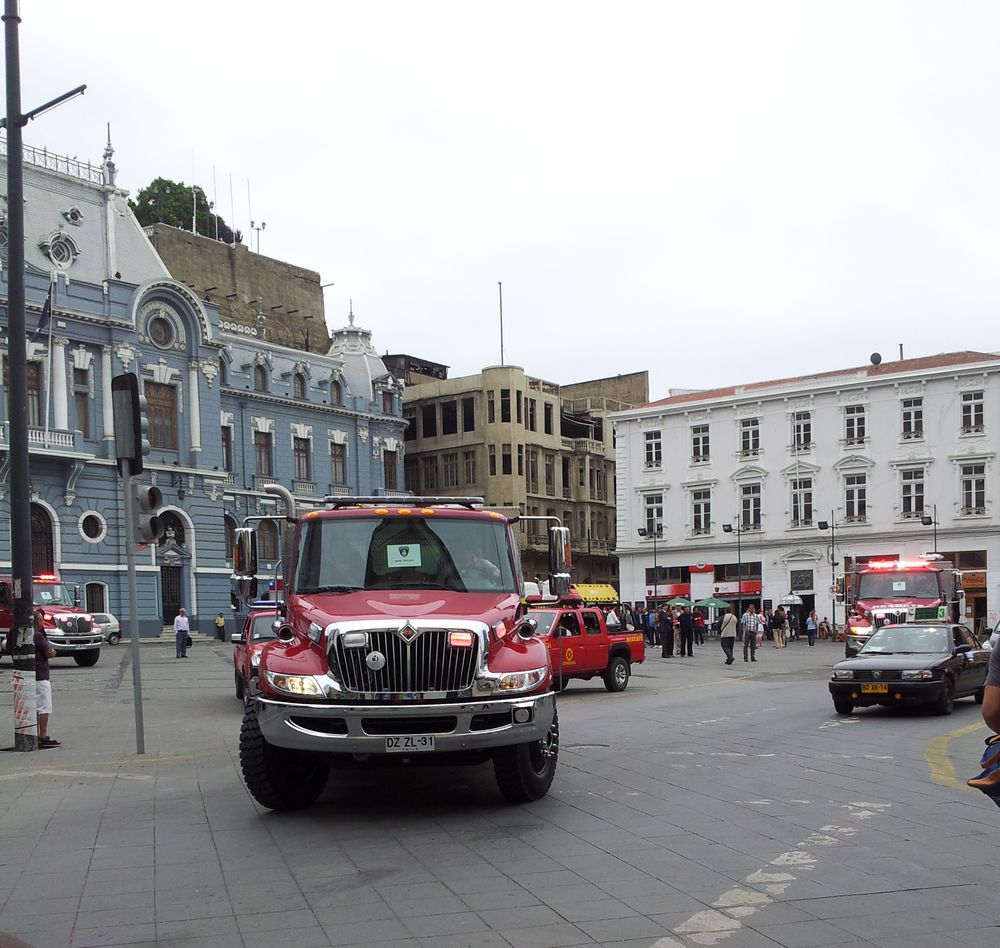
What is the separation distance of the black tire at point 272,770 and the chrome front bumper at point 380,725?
272mm

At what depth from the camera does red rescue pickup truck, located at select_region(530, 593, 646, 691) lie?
22.5 m

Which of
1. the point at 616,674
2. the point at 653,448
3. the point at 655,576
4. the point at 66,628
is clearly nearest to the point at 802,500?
the point at 655,576

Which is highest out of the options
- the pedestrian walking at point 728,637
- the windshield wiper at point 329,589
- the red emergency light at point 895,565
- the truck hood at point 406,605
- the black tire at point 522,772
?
the windshield wiper at point 329,589

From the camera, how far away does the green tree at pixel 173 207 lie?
70.6 meters

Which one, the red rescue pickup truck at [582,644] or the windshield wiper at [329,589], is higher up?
the windshield wiper at [329,589]

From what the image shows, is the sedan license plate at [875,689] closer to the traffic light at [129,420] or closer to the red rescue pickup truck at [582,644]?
the red rescue pickup truck at [582,644]

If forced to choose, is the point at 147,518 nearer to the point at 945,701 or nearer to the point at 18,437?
the point at 18,437

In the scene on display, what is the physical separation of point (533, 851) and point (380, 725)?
1727mm

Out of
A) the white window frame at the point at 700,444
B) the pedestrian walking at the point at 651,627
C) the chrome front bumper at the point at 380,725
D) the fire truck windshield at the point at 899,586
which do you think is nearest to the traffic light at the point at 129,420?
the chrome front bumper at the point at 380,725

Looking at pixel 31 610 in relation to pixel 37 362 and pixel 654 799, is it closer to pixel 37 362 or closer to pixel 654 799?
pixel 654 799

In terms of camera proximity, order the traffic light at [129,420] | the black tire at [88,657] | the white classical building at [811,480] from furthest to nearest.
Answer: the white classical building at [811,480] → the black tire at [88,657] → the traffic light at [129,420]

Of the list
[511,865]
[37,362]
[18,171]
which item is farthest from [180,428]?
[511,865]

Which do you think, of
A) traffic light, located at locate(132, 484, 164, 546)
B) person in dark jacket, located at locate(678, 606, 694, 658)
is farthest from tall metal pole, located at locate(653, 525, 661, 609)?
traffic light, located at locate(132, 484, 164, 546)

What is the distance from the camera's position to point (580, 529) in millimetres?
78250
